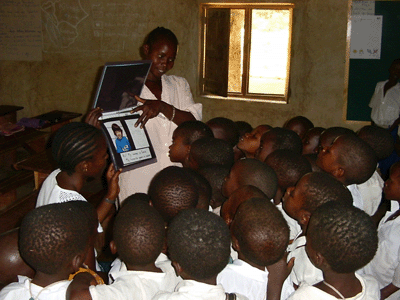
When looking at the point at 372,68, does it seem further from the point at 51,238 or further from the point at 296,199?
the point at 51,238

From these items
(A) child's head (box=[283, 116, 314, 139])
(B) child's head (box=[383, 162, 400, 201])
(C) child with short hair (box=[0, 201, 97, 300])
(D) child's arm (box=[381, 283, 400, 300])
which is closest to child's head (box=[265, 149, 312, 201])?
(B) child's head (box=[383, 162, 400, 201])

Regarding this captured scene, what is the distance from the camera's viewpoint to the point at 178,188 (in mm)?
1695

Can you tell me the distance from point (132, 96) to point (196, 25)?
3.80 metres

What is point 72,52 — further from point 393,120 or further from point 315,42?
point 393,120

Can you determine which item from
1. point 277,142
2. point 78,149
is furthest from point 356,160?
point 78,149

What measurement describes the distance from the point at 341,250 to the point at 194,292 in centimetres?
53

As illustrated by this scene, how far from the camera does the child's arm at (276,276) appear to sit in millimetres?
1621

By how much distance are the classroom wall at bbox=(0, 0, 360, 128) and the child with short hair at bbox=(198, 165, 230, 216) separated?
389 centimetres

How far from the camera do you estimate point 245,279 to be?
5.20ft

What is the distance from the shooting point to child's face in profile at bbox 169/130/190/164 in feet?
8.04

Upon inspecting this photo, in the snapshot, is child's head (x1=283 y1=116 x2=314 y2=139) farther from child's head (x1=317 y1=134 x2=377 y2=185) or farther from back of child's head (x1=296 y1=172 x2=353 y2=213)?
back of child's head (x1=296 y1=172 x2=353 y2=213)

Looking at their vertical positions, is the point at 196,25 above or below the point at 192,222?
above

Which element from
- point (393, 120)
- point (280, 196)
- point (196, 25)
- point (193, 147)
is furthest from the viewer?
point (196, 25)

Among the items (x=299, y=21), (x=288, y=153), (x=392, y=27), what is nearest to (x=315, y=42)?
(x=299, y=21)
